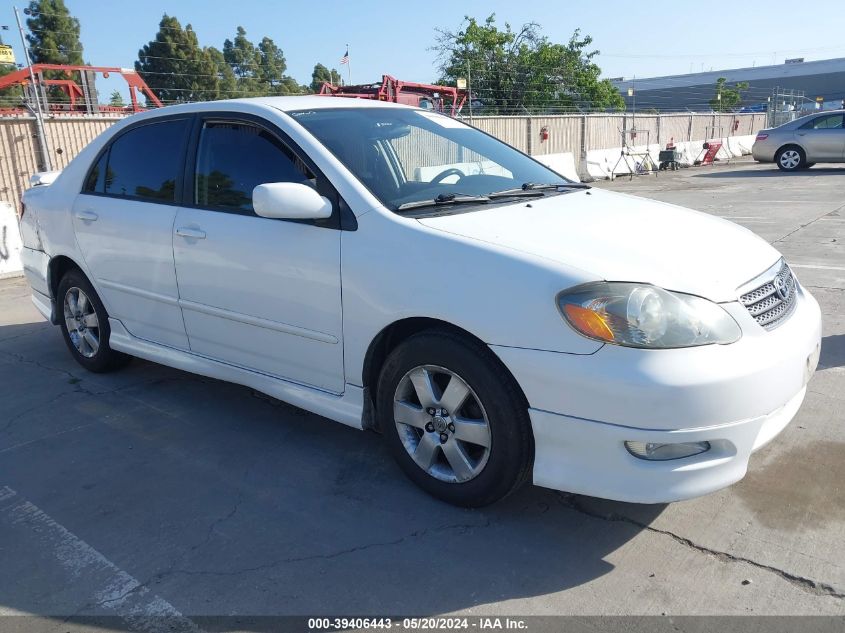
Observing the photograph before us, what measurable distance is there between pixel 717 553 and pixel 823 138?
62.8 ft

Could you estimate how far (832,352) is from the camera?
476 centimetres

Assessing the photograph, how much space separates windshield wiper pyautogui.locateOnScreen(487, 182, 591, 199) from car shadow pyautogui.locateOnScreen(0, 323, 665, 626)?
143 cm

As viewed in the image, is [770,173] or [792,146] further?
[770,173]

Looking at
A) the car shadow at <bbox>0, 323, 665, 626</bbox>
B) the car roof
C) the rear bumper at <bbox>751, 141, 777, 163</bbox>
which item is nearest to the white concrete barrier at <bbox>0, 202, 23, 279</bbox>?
the car shadow at <bbox>0, 323, 665, 626</bbox>

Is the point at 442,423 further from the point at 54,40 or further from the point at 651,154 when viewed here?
the point at 54,40

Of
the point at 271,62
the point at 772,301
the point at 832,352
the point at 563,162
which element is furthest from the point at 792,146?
the point at 271,62

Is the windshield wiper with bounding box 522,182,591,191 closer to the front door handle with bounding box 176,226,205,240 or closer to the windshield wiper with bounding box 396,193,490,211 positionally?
the windshield wiper with bounding box 396,193,490,211

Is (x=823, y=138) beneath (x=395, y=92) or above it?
beneath

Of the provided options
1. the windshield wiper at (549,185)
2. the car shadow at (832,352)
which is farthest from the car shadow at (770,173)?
the windshield wiper at (549,185)

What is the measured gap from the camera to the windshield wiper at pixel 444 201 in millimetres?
3131

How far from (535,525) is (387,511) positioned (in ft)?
2.08

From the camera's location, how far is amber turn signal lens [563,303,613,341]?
2455 millimetres

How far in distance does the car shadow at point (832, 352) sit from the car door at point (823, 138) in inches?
621

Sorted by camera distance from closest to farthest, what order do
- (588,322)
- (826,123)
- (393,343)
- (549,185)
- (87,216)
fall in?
(588,322) → (393,343) → (549,185) → (87,216) → (826,123)
